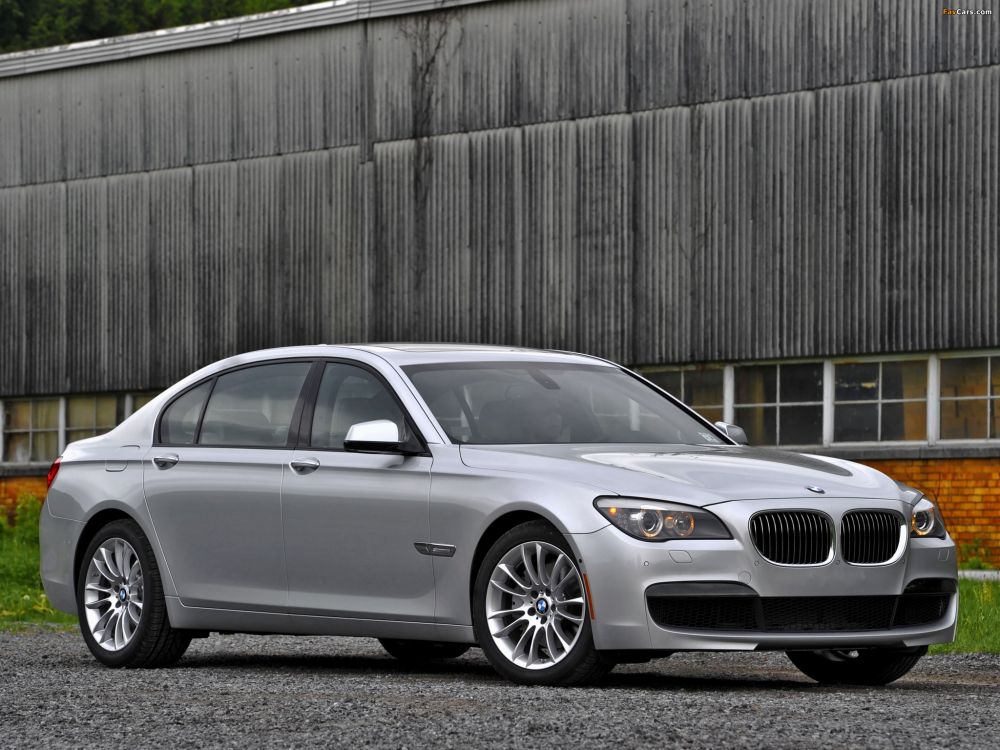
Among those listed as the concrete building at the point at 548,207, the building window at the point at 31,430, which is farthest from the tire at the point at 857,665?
the building window at the point at 31,430

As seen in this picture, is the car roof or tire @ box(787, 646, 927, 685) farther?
the car roof

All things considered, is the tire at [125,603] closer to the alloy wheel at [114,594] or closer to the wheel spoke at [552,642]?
the alloy wheel at [114,594]

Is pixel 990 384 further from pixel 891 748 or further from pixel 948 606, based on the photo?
pixel 891 748

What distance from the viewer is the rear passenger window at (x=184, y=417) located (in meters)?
10.2

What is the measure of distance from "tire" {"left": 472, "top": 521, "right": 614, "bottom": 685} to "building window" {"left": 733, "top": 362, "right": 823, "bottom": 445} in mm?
13717

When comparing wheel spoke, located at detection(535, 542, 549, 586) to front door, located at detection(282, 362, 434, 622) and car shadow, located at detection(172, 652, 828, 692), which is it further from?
front door, located at detection(282, 362, 434, 622)

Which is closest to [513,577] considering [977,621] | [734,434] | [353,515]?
[353,515]

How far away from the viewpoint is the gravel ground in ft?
20.4

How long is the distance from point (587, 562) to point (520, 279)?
15881 millimetres

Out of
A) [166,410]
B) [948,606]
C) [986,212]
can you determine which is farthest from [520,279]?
[948,606]

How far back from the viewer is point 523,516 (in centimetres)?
816

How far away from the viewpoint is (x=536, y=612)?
8008mm

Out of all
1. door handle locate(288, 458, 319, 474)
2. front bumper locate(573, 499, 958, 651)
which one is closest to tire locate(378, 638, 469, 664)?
door handle locate(288, 458, 319, 474)

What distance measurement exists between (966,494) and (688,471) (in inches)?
517
